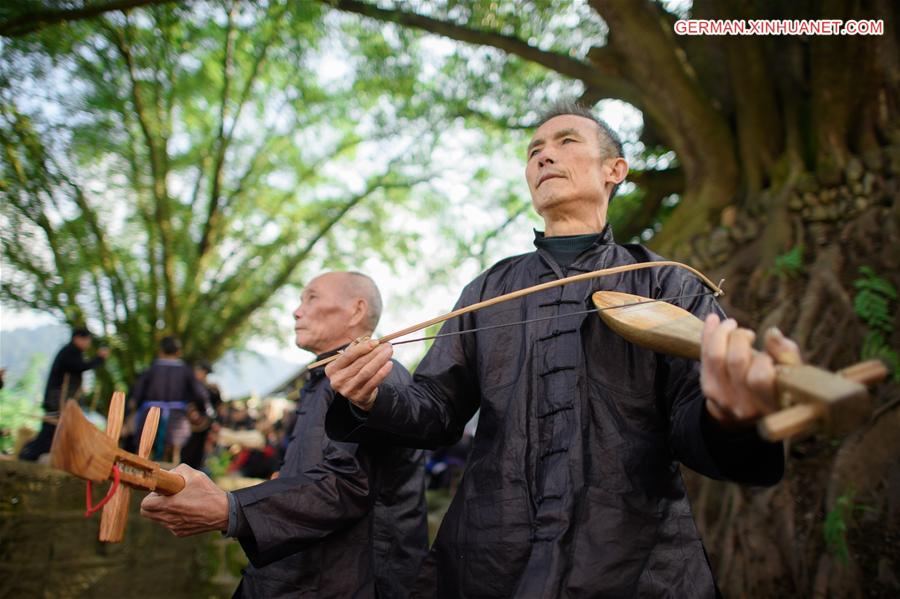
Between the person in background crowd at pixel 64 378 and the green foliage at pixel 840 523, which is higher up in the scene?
the person in background crowd at pixel 64 378

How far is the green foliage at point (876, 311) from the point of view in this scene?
4.13m

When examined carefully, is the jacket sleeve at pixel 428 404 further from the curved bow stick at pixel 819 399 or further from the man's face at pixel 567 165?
the curved bow stick at pixel 819 399

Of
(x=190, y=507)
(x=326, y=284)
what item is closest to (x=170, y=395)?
(x=326, y=284)

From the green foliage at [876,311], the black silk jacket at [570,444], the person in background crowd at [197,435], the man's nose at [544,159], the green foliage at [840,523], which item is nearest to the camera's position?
the black silk jacket at [570,444]

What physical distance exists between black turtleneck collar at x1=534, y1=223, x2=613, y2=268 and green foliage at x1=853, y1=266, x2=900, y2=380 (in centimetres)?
279

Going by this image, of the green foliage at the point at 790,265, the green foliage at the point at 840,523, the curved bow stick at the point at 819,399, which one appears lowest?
the green foliage at the point at 840,523

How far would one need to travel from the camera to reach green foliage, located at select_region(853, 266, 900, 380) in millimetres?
4133

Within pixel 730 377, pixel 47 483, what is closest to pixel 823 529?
pixel 730 377

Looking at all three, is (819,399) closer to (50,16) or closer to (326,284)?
(326,284)

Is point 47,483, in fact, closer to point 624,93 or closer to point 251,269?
point 624,93

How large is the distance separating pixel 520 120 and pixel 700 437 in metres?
7.30

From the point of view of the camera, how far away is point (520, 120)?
8.38m

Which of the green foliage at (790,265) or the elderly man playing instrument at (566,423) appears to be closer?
the elderly man playing instrument at (566,423)

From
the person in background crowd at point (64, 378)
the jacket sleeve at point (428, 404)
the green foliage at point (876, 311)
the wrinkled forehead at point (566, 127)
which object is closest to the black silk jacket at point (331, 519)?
the jacket sleeve at point (428, 404)
